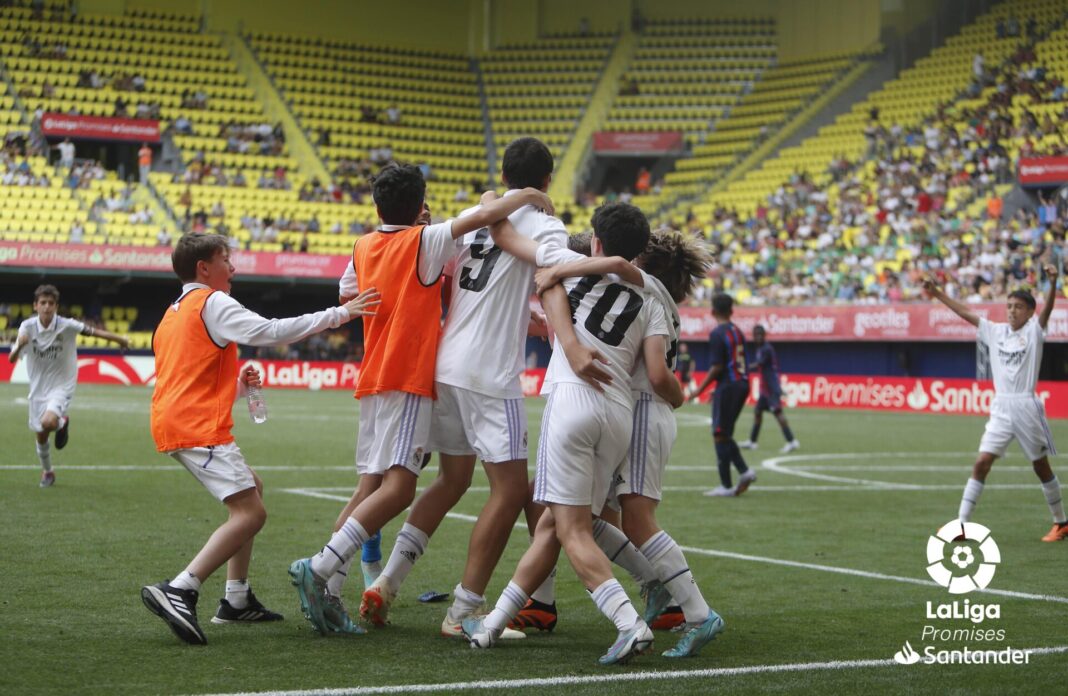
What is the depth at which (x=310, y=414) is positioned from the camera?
98.8 ft

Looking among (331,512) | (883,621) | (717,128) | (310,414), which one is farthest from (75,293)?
(883,621)

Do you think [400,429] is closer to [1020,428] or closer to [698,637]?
[698,637]

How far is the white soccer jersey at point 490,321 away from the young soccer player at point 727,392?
8.30m

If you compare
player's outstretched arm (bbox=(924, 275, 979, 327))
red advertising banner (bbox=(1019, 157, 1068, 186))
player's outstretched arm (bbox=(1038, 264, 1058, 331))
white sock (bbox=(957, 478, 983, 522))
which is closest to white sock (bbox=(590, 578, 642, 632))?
player's outstretched arm (bbox=(924, 275, 979, 327))

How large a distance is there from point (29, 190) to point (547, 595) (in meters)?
41.9

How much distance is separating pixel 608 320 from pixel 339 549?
70.4 inches

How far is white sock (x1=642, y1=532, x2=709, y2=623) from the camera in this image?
7.09 meters

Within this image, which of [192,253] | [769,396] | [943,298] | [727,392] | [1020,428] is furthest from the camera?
[769,396]

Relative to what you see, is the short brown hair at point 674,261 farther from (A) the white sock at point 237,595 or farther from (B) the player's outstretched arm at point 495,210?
(A) the white sock at point 237,595

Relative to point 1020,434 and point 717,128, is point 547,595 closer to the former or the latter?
point 1020,434

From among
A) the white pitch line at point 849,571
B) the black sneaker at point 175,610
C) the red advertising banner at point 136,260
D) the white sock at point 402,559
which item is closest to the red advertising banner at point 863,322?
the red advertising banner at point 136,260

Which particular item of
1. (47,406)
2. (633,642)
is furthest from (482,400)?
(47,406)

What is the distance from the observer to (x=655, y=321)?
7188mm

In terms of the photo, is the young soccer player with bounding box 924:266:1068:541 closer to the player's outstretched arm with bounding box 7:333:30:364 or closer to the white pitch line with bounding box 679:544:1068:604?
the white pitch line with bounding box 679:544:1068:604
